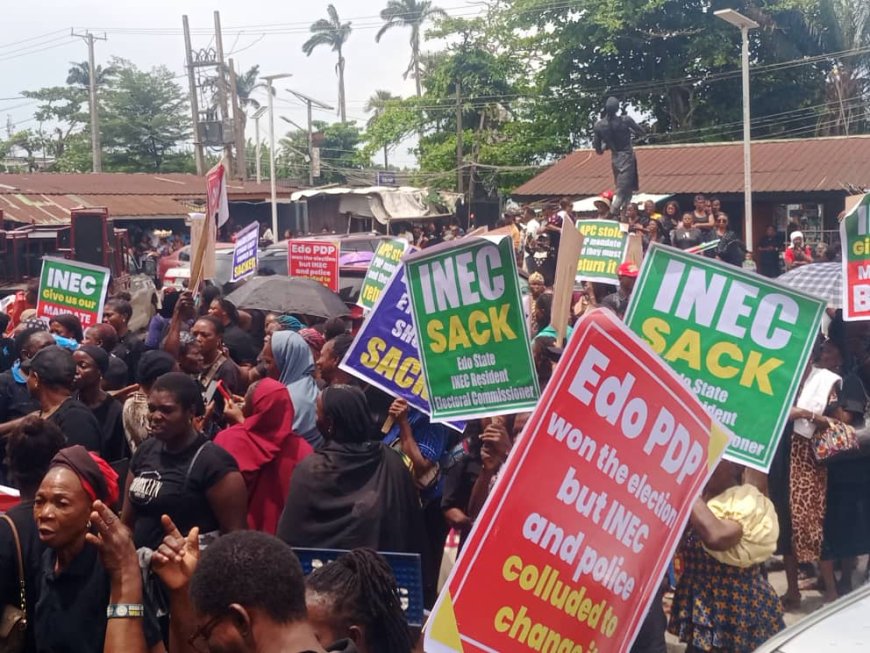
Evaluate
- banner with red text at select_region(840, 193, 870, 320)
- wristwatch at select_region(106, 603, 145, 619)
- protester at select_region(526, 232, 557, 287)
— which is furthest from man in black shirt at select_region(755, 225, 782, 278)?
wristwatch at select_region(106, 603, 145, 619)

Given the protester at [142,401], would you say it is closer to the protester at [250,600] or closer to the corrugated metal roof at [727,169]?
the protester at [250,600]

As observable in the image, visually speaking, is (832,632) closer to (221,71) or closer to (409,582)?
(409,582)

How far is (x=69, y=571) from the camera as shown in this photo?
3.41 metres

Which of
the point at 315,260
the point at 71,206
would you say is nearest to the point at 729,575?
the point at 315,260

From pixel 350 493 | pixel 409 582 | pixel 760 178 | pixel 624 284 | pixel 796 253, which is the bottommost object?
pixel 409 582

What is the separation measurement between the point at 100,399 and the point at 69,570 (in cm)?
272

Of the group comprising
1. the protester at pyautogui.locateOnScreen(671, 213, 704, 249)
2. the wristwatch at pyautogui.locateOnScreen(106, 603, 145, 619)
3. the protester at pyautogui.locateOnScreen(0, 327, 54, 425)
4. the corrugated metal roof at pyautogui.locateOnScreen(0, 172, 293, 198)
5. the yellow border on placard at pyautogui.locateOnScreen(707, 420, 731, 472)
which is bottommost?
the wristwatch at pyautogui.locateOnScreen(106, 603, 145, 619)

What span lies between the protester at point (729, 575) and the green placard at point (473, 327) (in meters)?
0.84

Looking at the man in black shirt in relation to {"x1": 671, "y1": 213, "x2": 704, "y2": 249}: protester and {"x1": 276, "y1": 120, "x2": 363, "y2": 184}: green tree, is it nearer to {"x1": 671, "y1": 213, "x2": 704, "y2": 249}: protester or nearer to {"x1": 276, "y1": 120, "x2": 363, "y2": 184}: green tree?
{"x1": 671, "y1": 213, "x2": 704, "y2": 249}: protester

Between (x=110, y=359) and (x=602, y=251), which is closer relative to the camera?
(x=110, y=359)

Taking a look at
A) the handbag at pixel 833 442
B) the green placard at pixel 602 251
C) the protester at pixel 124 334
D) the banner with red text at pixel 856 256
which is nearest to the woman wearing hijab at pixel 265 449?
the handbag at pixel 833 442

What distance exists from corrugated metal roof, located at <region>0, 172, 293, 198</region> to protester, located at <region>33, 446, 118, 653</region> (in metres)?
30.5

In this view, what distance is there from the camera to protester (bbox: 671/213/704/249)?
13375mm

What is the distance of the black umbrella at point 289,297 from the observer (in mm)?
8828
